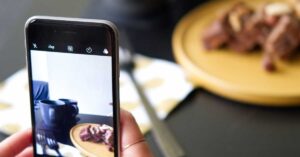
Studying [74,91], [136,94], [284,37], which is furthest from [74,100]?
[284,37]

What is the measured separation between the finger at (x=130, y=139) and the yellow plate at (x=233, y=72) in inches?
9.5

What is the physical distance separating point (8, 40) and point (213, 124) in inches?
11.2

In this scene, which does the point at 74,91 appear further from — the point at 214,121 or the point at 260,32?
the point at 260,32

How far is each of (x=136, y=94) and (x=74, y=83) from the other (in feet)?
0.81

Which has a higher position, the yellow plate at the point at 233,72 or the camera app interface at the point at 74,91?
the camera app interface at the point at 74,91

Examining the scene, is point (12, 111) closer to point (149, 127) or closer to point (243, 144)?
point (149, 127)

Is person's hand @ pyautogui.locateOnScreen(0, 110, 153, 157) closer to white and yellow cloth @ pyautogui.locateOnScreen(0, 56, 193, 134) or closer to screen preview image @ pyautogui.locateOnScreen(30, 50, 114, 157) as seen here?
screen preview image @ pyautogui.locateOnScreen(30, 50, 114, 157)

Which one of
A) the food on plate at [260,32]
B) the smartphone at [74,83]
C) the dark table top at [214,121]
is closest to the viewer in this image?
the smartphone at [74,83]

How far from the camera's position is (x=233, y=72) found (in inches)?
28.0

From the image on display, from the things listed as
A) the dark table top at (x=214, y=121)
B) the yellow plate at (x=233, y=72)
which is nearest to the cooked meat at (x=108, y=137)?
the dark table top at (x=214, y=121)

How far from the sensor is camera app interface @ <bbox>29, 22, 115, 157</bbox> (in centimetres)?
42

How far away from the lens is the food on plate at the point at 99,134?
44cm

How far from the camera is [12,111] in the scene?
0.64 m

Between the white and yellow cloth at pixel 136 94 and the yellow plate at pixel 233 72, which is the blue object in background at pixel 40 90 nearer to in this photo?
the white and yellow cloth at pixel 136 94
